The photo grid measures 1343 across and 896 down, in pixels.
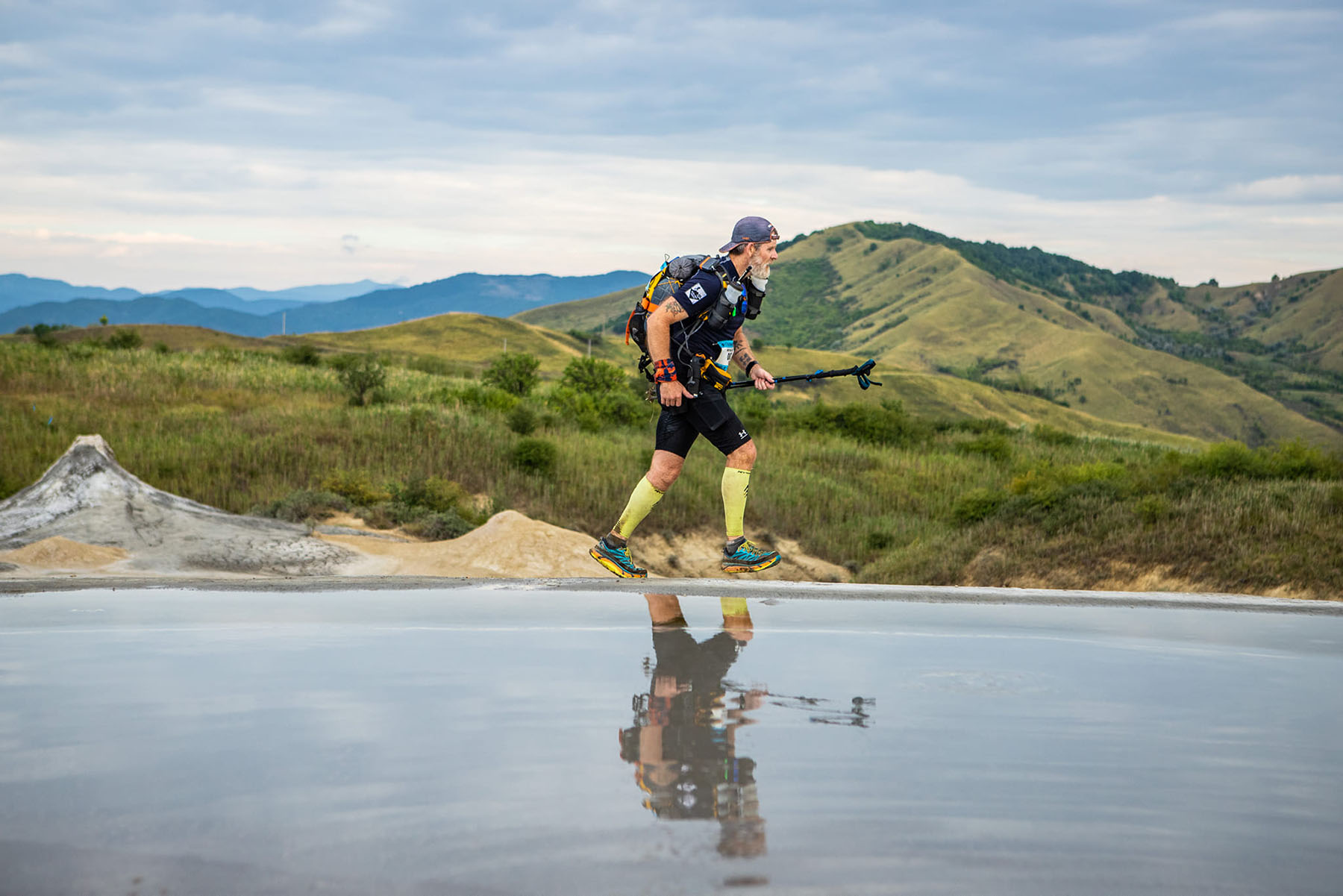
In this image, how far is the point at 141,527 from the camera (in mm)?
11227

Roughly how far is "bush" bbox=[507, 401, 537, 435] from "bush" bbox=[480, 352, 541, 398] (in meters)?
10.2

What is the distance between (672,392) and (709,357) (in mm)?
340

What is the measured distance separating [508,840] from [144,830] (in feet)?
2.97

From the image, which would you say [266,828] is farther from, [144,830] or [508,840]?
[508,840]

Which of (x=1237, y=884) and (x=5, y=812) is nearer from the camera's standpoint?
(x=1237, y=884)

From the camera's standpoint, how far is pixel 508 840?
2502mm

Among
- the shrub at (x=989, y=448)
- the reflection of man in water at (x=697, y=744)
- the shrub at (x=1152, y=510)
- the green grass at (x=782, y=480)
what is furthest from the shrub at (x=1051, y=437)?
the reflection of man in water at (x=697, y=744)

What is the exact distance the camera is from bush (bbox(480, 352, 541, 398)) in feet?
109

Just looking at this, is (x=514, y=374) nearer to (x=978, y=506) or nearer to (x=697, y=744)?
(x=978, y=506)

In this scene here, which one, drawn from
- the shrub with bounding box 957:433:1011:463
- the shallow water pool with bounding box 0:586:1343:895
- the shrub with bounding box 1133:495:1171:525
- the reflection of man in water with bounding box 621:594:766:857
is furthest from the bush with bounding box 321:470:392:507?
the shrub with bounding box 957:433:1011:463

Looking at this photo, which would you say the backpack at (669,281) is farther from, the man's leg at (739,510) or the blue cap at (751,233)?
the man's leg at (739,510)

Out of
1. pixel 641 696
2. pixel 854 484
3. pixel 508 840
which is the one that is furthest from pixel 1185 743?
pixel 854 484

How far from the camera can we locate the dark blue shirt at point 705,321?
6160 millimetres

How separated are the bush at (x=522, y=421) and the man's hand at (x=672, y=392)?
15.3m
